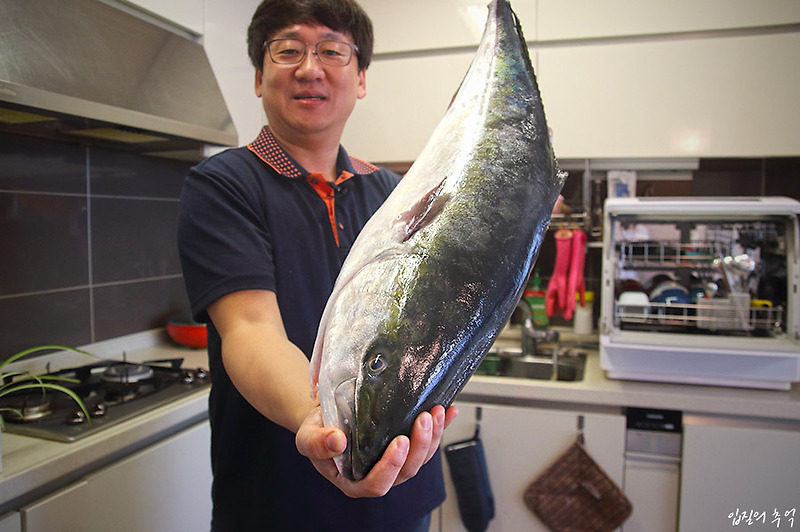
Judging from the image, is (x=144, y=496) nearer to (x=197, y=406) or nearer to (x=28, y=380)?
(x=197, y=406)

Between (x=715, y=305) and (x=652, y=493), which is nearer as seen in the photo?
(x=652, y=493)

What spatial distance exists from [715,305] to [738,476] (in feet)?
1.88

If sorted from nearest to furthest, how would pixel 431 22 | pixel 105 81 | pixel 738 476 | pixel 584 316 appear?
pixel 105 81 < pixel 738 476 < pixel 431 22 < pixel 584 316

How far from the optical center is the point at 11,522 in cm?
122

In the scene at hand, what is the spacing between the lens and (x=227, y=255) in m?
0.82

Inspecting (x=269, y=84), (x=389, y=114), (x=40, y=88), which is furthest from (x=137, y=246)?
(x=269, y=84)

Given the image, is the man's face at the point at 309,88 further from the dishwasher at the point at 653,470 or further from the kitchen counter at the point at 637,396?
the dishwasher at the point at 653,470

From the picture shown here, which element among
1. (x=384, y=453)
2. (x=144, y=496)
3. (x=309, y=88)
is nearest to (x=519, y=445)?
(x=144, y=496)

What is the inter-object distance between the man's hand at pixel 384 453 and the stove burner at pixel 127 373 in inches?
56.8

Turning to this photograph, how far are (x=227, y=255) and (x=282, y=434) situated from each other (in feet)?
1.16

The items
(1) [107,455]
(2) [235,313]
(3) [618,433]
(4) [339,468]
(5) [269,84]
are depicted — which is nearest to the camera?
(4) [339,468]

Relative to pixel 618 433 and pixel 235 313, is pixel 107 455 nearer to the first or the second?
pixel 235 313

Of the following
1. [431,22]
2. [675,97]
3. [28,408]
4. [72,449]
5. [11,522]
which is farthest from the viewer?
[431,22]

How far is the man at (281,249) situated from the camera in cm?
80
